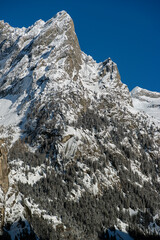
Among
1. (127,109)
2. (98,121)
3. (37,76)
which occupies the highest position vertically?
(37,76)

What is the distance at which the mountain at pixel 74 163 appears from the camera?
87.4m

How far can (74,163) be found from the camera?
12169 centimetres

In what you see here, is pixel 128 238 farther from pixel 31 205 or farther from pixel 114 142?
pixel 114 142

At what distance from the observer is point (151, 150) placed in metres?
151

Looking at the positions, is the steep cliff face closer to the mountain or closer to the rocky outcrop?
the rocky outcrop

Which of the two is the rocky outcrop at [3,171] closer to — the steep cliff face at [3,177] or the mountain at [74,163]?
the steep cliff face at [3,177]

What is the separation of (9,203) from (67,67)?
487ft

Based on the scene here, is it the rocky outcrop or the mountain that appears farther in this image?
the mountain

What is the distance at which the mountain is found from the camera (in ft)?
287

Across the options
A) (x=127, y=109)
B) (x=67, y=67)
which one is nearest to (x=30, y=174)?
(x=127, y=109)

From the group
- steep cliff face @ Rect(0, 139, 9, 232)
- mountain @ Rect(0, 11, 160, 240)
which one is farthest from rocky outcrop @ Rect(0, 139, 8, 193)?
mountain @ Rect(0, 11, 160, 240)

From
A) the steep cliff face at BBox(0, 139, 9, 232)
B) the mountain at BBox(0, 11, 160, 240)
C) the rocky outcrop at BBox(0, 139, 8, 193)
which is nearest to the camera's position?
the steep cliff face at BBox(0, 139, 9, 232)

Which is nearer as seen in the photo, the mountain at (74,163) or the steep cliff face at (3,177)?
the steep cliff face at (3,177)

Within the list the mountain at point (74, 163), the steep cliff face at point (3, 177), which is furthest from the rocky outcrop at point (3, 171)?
the mountain at point (74, 163)
